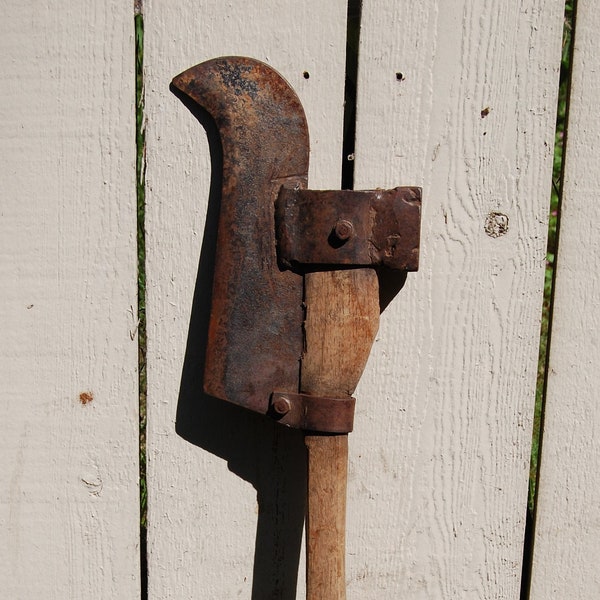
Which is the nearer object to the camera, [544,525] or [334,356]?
[334,356]

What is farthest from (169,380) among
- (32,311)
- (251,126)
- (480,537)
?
(480,537)

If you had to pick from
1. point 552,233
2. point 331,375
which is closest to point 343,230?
point 331,375

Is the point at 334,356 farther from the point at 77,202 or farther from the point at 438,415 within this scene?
the point at 77,202

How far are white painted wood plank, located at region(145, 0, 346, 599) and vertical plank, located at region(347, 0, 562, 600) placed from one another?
0.18 feet

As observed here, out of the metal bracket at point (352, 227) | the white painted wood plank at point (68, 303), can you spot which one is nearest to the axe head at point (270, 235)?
the metal bracket at point (352, 227)

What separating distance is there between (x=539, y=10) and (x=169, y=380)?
1.72 feet

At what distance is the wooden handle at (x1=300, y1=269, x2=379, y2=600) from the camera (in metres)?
0.55

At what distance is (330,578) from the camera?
577 millimetres

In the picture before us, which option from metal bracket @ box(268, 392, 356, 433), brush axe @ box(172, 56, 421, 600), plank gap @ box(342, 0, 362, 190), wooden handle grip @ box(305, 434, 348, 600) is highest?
plank gap @ box(342, 0, 362, 190)

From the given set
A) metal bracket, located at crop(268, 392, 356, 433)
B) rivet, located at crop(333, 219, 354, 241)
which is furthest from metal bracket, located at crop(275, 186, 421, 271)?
metal bracket, located at crop(268, 392, 356, 433)

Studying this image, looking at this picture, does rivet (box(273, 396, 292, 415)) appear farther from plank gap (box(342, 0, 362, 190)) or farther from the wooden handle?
plank gap (box(342, 0, 362, 190))

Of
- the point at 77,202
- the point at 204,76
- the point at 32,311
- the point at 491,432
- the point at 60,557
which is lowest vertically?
the point at 60,557

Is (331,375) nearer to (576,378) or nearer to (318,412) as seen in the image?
(318,412)

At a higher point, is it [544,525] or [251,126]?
[251,126]
